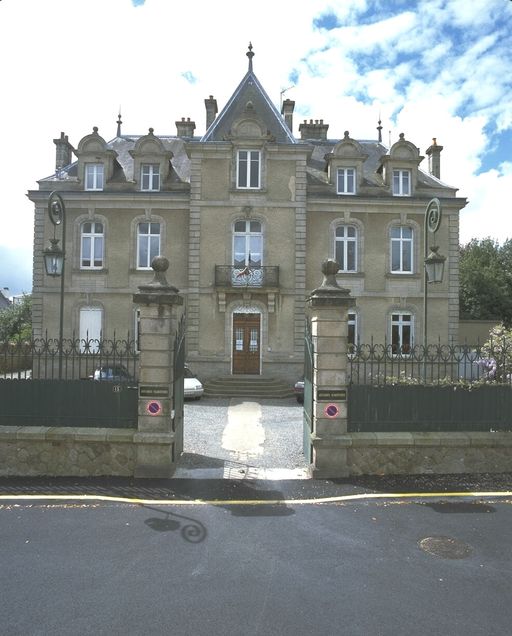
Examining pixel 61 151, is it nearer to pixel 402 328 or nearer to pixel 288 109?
pixel 288 109

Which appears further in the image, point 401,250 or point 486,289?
point 486,289

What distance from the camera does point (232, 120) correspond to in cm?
2183

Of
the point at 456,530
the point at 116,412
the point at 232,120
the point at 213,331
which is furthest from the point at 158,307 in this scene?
the point at 232,120

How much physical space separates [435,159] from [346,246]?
304 inches

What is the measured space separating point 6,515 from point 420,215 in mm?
20690

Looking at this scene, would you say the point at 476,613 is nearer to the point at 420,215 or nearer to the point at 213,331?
the point at 213,331

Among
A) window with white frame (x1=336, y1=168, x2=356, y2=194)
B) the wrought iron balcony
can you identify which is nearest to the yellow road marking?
the wrought iron balcony

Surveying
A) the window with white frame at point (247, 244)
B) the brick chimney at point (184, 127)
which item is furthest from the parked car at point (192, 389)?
the brick chimney at point (184, 127)

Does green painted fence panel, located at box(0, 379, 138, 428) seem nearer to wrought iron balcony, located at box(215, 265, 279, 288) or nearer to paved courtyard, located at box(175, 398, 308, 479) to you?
paved courtyard, located at box(175, 398, 308, 479)

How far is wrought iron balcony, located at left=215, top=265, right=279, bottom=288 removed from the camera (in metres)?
20.3

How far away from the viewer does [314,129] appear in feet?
86.8

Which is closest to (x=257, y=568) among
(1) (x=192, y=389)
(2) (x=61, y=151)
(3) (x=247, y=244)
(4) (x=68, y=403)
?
(4) (x=68, y=403)

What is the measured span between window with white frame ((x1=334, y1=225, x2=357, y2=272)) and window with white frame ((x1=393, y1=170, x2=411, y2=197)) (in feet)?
9.96

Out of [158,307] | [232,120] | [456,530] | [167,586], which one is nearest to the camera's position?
[167,586]
